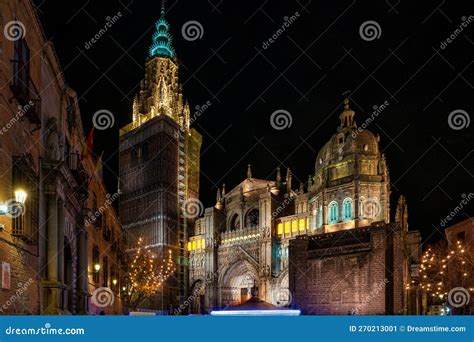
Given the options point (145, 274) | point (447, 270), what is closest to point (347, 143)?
point (447, 270)

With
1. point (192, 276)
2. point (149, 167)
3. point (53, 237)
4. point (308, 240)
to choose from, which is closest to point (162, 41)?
point (149, 167)

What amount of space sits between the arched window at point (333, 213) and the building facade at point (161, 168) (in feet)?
83.5

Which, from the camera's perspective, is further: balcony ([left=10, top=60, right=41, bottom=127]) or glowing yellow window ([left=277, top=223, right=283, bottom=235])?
glowing yellow window ([left=277, top=223, right=283, bottom=235])

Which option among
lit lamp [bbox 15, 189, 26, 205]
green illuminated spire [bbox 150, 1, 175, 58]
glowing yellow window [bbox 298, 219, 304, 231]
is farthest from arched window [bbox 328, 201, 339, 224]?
lit lamp [bbox 15, 189, 26, 205]

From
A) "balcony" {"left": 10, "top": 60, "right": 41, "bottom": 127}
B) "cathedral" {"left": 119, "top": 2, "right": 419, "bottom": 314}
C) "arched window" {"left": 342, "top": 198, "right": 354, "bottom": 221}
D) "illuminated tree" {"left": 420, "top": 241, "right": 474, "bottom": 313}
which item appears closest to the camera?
"balcony" {"left": 10, "top": 60, "right": 41, "bottom": 127}

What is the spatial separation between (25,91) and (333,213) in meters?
51.1

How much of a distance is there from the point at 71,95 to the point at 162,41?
245ft

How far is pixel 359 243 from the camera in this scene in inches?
1522

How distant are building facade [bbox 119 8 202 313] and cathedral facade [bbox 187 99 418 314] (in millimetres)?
3504

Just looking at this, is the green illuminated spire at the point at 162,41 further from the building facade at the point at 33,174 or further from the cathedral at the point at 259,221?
the building facade at the point at 33,174

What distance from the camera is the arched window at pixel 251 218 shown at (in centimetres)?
A: 7618

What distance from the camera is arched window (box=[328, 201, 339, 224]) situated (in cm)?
6153

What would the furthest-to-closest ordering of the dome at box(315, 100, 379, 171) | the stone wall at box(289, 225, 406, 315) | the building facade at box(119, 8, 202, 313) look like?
the building facade at box(119, 8, 202, 313) → the dome at box(315, 100, 379, 171) → the stone wall at box(289, 225, 406, 315)

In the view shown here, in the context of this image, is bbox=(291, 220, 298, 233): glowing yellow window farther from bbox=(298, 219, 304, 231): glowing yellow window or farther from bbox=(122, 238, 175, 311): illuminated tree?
bbox=(122, 238, 175, 311): illuminated tree
